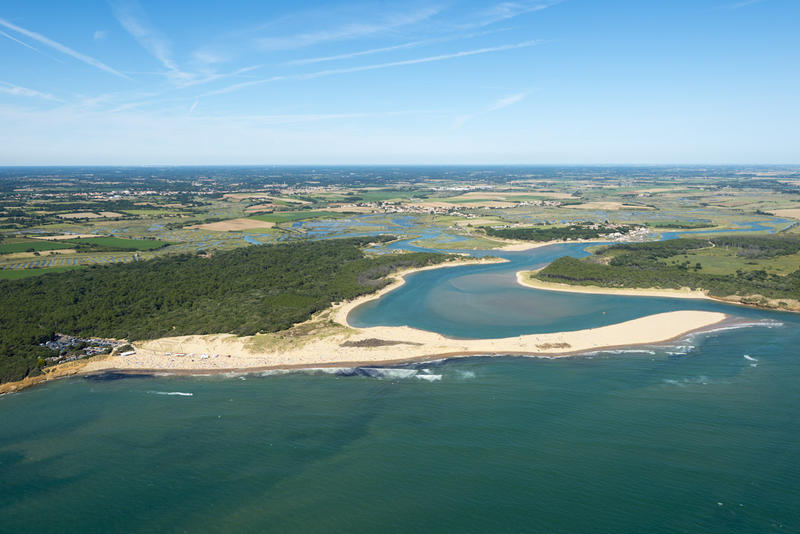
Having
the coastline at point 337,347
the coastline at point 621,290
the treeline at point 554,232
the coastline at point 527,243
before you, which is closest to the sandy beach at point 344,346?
the coastline at point 337,347

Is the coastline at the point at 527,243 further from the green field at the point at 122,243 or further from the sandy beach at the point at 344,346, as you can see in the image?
the green field at the point at 122,243

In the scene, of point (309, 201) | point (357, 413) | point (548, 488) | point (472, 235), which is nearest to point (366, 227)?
point (472, 235)

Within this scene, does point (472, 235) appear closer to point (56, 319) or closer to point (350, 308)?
point (350, 308)

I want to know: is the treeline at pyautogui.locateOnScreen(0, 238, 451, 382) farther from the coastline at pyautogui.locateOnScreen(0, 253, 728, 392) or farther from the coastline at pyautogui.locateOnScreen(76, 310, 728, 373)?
the coastline at pyautogui.locateOnScreen(76, 310, 728, 373)

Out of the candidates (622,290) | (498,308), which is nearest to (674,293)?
(622,290)

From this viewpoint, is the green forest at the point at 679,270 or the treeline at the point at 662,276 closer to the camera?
the treeline at the point at 662,276

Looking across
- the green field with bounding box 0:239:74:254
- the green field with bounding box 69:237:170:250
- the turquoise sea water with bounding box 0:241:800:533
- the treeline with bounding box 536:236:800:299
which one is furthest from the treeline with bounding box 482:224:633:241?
the green field with bounding box 0:239:74:254
